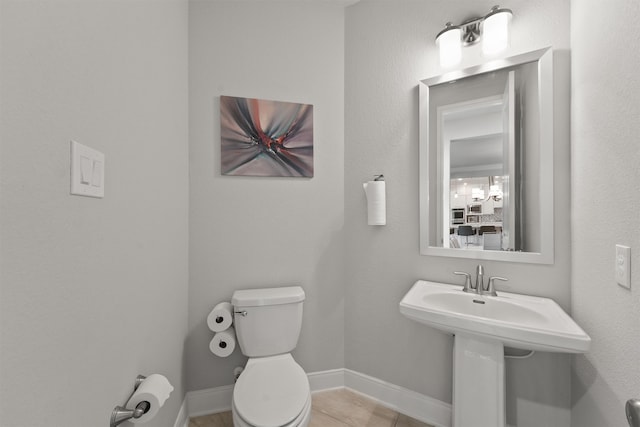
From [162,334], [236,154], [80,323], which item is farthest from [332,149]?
[80,323]

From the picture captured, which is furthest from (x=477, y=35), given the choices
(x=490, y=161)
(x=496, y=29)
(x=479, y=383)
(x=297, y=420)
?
(x=297, y=420)

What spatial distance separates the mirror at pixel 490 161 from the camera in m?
1.34

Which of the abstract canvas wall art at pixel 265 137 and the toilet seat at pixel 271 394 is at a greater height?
the abstract canvas wall art at pixel 265 137

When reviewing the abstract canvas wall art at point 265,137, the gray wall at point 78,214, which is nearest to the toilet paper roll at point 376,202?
the abstract canvas wall art at point 265,137

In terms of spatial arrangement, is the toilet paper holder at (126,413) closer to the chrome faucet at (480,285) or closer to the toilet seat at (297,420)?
the toilet seat at (297,420)

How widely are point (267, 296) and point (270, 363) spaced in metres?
0.35

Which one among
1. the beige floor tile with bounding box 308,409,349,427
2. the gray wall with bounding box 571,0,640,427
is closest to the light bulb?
the gray wall with bounding box 571,0,640,427

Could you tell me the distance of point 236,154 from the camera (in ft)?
5.75

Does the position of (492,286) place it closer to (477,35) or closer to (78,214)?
(477,35)

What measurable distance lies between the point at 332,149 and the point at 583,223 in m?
1.38

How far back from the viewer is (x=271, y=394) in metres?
1.26

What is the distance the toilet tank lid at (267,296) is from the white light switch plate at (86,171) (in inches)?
39.3

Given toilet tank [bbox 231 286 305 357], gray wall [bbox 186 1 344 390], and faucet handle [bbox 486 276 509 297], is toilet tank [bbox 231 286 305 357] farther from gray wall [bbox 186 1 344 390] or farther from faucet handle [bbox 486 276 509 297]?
faucet handle [bbox 486 276 509 297]

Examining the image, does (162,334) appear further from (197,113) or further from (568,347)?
(568,347)
